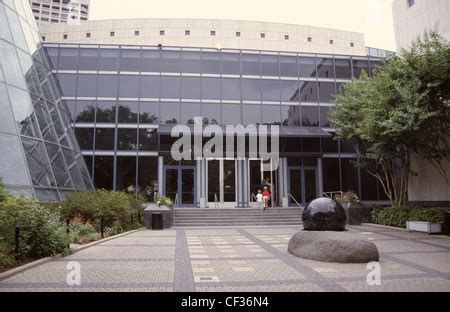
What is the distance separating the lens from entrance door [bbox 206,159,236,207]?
82.5 ft

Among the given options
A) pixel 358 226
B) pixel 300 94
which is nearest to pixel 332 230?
pixel 358 226

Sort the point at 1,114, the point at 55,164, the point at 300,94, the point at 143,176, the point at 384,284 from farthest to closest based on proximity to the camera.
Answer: the point at 300,94
the point at 143,176
the point at 55,164
the point at 1,114
the point at 384,284

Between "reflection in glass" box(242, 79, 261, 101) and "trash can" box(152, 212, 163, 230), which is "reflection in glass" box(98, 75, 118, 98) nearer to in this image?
"reflection in glass" box(242, 79, 261, 101)

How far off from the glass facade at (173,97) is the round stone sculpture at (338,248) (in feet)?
55.3

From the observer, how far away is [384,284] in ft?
21.5

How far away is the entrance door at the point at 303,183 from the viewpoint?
26.1 m

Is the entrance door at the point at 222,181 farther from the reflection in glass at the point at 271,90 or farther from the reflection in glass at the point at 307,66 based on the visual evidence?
the reflection in glass at the point at 307,66

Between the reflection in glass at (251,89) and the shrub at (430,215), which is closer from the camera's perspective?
the shrub at (430,215)

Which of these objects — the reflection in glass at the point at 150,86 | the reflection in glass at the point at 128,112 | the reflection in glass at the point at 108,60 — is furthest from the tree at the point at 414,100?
the reflection in glass at the point at 108,60

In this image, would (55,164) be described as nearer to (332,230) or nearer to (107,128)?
(107,128)

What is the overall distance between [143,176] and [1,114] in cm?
1105

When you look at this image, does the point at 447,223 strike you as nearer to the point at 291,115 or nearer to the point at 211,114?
the point at 291,115

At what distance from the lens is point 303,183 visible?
26.2m

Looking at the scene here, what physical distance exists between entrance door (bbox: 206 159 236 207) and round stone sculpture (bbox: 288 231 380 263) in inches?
622
